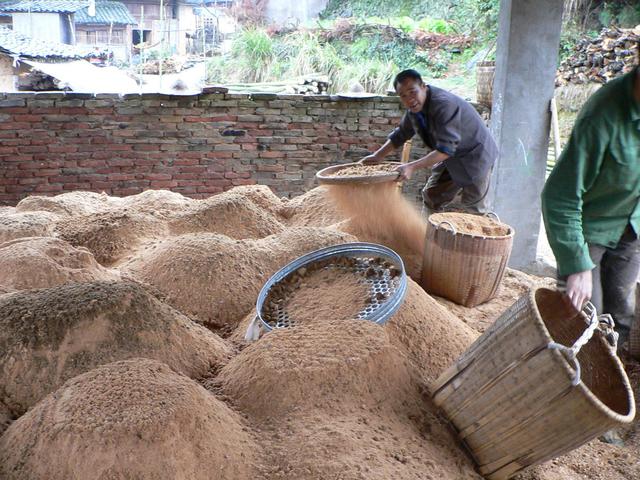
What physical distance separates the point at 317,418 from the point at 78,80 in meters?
8.16

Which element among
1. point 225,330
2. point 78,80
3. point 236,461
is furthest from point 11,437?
point 78,80

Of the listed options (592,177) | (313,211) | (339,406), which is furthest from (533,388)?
(313,211)

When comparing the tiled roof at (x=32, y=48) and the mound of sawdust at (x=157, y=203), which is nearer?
the mound of sawdust at (x=157, y=203)

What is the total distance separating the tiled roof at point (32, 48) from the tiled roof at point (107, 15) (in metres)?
2.95

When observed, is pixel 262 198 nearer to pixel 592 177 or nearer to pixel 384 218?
pixel 384 218

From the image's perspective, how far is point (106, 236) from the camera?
3627mm

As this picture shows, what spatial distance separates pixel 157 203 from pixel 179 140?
217cm

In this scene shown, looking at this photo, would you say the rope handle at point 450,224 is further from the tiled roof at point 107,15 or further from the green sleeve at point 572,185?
the tiled roof at point 107,15

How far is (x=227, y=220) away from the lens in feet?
12.8

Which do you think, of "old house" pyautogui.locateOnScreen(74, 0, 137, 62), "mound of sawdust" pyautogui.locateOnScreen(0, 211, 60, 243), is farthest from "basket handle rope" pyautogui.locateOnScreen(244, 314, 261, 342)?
"old house" pyautogui.locateOnScreen(74, 0, 137, 62)

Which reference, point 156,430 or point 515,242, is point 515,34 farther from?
point 156,430

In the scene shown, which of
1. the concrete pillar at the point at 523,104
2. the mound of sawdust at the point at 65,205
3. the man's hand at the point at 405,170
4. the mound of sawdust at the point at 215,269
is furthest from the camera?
the concrete pillar at the point at 523,104

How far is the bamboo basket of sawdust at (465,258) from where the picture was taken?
3463mm

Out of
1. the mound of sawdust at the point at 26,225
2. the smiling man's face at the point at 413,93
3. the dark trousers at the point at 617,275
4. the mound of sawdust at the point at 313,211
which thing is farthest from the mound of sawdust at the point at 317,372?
the smiling man's face at the point at 413,93
